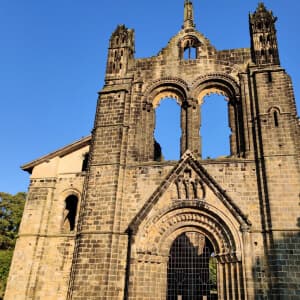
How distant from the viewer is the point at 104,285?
13.0 metres

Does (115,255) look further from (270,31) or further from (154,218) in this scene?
(270,31)

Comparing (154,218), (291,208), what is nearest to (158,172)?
(154,218)

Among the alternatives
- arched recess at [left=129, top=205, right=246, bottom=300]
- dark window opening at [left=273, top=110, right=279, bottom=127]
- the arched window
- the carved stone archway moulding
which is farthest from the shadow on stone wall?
the arched window

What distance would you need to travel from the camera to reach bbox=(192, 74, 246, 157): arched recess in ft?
51.3

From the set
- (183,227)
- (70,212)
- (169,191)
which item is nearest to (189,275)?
(183,227)

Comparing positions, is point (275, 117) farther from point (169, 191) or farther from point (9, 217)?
point (9, 217)

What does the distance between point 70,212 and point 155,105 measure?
6.75 m

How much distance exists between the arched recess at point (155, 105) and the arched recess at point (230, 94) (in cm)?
71

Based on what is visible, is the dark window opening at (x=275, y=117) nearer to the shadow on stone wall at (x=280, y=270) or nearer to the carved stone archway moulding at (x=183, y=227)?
the shadow on stone wall at (x=280, y=270)

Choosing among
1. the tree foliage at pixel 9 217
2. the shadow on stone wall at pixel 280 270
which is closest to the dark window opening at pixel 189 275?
the shadow on stone wall at pixel 280 270

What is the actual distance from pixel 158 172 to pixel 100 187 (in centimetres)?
252

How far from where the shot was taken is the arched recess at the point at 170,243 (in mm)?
12719

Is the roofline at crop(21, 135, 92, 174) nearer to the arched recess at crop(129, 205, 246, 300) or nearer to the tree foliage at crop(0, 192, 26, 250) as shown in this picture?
the arched recess at crop(129, 205, 246, 300)

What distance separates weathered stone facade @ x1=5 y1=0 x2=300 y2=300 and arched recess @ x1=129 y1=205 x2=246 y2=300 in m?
0.04
